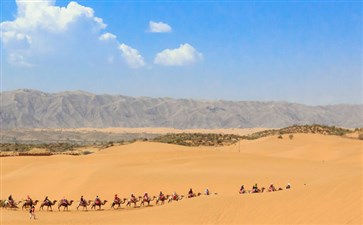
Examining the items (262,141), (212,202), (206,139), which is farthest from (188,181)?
(206,139)

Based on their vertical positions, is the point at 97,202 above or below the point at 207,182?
below

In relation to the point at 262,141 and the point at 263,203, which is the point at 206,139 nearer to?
the point at 262,141

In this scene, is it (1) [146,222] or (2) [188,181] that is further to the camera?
(2) [188,181]

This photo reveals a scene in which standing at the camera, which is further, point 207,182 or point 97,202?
point 207,182

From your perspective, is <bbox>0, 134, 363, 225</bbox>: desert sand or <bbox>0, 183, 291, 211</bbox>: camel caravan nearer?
<bbox>0, 134, 363, 225</bbox>: desert sand

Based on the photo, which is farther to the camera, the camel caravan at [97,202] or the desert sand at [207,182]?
the camel caravan at [97,202]

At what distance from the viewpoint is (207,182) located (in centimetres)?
3728

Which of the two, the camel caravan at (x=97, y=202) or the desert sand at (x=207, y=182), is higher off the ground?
the desert sand at (x=207, y=182)

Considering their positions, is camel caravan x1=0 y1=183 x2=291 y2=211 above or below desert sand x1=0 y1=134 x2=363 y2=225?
below

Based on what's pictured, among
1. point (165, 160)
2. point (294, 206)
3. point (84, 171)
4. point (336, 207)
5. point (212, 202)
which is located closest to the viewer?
point (336, 207)

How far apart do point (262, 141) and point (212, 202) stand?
50626 mm

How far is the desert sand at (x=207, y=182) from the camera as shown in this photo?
19.7m

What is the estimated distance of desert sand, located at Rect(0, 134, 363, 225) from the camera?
776 inches

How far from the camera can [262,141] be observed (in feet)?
237
